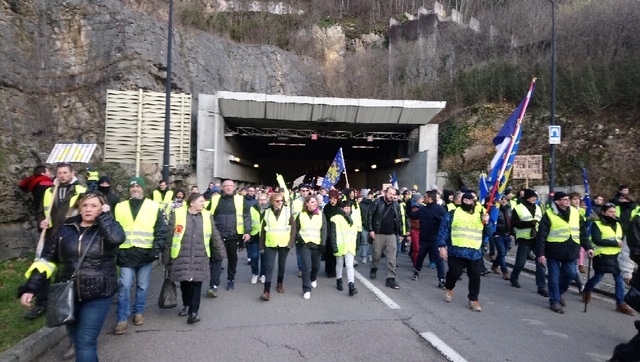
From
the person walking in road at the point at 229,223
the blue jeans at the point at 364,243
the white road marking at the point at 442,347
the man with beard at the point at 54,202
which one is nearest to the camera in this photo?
the white road marking at the point at 442,347

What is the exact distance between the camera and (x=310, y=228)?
7.19m

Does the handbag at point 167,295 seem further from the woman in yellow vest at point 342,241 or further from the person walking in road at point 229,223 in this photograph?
the woman in yellow vest at point 342,241

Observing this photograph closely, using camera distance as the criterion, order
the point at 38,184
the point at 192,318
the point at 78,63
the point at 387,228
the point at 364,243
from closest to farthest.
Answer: the point at 192,318, the point at 38,184, the point at 387,228, the point at 364,243, the point at 78,63

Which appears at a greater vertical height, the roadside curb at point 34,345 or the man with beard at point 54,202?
the man with beard at point 54,202

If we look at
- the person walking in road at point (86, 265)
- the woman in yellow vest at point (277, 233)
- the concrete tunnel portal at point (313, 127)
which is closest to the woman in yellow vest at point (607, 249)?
the woman in yellow vest at point (277, 233)

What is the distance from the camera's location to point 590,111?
1991cm

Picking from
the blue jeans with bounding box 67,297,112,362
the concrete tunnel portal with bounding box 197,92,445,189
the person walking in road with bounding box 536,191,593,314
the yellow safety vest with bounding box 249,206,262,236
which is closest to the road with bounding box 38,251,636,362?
the person walking in road with bounding box 536,191,593,314

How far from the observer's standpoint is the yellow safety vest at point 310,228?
7164mm

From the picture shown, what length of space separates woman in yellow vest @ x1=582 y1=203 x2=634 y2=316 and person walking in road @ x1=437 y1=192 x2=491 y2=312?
182cm

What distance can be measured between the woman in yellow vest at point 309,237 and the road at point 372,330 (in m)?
0.45

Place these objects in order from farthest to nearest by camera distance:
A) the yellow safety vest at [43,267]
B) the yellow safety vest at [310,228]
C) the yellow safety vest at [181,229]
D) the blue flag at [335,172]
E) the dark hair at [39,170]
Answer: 1. the blue flag at [335,172]
2. the yellow safety vest at [310,228]
3. the dark hair at [39,170]
4. the yellow safety vest at [181,229]
5. the yellow safety vest at [43,267]

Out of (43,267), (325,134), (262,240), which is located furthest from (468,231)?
(325,134)

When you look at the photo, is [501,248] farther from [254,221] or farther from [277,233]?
[254,221]

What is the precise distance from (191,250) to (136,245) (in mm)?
722
